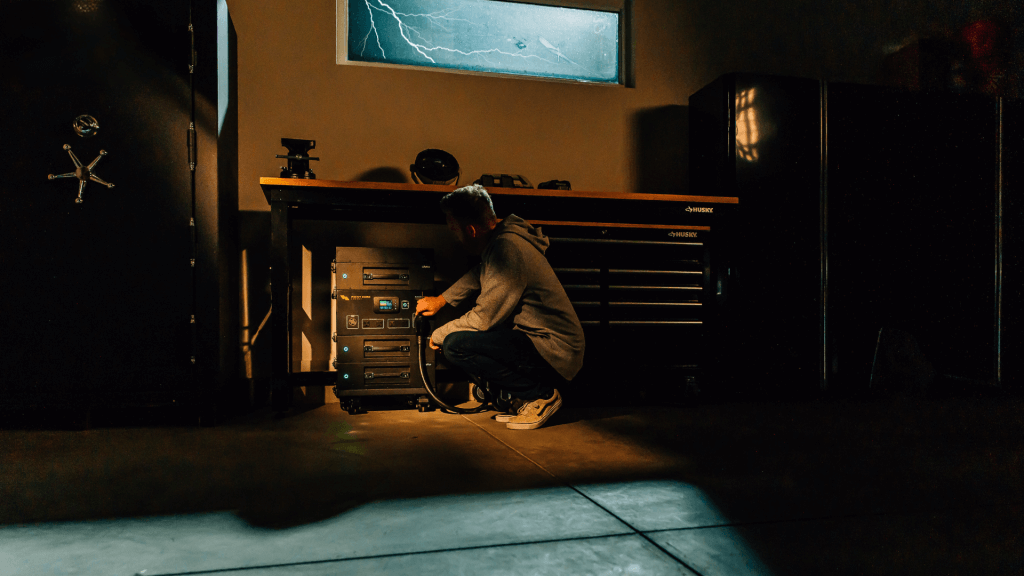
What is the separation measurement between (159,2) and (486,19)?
1573 millimetres

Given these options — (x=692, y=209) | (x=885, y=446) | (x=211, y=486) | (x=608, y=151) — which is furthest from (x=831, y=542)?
(x=608, y=151)

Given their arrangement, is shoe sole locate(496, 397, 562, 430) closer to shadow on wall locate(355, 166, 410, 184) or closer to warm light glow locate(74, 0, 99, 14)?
shadow on wall locate(355, 166, 410, 184)

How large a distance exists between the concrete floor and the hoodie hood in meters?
0.75

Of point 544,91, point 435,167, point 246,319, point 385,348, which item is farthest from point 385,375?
point 544,91

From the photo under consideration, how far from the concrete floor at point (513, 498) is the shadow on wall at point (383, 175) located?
1.29m

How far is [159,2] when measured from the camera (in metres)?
2.23


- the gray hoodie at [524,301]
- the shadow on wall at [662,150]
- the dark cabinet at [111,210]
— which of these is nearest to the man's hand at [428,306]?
the gray hoodie at [524,301]

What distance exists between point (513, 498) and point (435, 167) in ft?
5.94

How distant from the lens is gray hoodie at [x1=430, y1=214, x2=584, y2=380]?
218 centimetres

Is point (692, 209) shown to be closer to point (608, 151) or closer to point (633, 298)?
point (633, 298)

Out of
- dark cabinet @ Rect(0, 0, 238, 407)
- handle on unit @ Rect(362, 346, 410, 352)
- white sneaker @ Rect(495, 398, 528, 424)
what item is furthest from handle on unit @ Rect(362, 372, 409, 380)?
dark cabinet @ Rect(0, 0, 238, 407)

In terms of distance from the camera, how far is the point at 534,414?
2229 millimetres

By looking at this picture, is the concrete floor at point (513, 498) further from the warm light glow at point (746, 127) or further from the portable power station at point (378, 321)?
the warm light glow at point (746, 127)

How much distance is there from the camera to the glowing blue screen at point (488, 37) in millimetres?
2996
